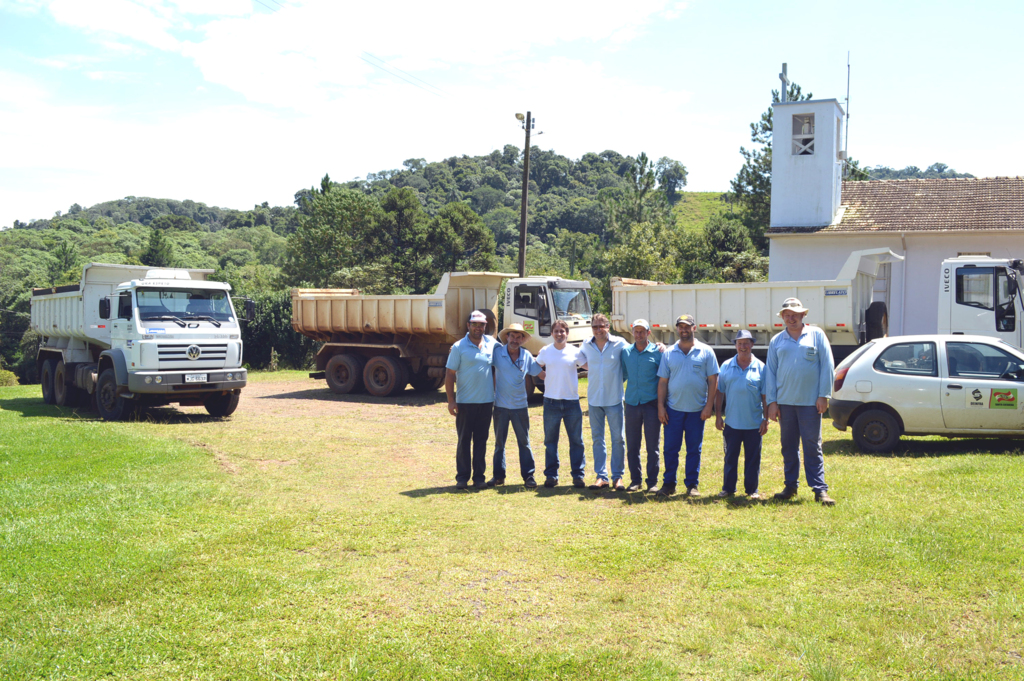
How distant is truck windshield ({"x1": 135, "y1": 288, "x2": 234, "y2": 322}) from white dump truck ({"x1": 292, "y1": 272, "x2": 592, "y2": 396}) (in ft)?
15.1

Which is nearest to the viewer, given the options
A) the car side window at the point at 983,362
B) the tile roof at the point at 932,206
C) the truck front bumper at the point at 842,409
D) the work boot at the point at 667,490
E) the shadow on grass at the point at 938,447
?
the work boot at the point at 667,490

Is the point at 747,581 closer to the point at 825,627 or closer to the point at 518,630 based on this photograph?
the point at 825,627

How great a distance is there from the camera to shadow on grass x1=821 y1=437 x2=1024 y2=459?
32.2ft

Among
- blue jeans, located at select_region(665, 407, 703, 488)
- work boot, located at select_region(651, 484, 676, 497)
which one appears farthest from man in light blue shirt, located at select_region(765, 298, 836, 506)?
work boot, located at select_region(651, 484, 676, 497)

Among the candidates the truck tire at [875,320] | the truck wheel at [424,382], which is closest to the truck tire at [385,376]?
the truck wheel at [424,382]

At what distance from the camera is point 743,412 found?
761 centimetres

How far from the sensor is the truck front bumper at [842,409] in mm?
10203

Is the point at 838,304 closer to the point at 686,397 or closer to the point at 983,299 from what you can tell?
the point at 983,299

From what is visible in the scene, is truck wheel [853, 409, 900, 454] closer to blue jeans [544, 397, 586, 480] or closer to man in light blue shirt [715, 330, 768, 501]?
man in light blue shirt [715, 330, 768, 501]

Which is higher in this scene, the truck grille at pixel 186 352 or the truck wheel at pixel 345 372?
the truck grille at pixel 186 352

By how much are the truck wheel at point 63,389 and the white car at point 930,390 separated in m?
14.4

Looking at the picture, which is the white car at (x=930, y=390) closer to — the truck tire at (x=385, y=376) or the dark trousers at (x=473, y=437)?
the dark trousers at (x=473, y=437)

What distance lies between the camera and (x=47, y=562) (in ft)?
18.9

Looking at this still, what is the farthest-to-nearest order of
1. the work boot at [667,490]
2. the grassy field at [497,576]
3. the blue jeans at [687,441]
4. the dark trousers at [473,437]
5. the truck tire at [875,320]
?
the truck tire at [875,320] < the dark trousers at [473,437] < the work boot at [667,490] < the blue jeans at [687,441] < the grassy field at [497,576]
